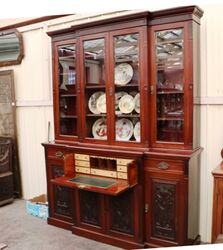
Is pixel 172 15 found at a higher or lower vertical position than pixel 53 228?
higher

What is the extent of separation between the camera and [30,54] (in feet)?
12.5

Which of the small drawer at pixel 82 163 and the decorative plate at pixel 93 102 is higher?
the decorative plate at pixel 93 102

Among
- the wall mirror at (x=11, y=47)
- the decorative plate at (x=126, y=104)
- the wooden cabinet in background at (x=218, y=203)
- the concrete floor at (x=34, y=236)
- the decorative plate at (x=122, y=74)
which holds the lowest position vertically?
the concrete floor at (x=34, y=236)

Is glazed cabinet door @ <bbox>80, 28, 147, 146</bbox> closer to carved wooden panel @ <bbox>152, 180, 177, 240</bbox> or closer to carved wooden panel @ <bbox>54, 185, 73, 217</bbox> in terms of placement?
carved wooden panel @ <bbox>152, 180, 177, 240</bbox>

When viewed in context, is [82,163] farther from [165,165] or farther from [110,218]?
[165,165]

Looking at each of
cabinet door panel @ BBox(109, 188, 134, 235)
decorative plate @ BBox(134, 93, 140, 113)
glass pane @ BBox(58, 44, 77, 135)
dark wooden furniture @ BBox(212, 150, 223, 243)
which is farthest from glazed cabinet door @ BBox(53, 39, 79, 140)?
dark wooden furniture @ BBox(212, 150, 223, 243)

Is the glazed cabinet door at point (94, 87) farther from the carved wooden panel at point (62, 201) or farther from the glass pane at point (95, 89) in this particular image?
the carved wooden panel at point (62, 201)

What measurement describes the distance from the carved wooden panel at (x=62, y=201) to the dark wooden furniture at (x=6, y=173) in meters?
0.95

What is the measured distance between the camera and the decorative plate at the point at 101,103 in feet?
9.41

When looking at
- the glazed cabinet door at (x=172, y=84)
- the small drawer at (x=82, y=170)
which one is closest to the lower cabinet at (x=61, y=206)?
the small drawer at (x=82, y=170)

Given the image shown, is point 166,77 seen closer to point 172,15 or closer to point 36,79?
point 172,15

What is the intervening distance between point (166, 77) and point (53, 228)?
1979 millimetres

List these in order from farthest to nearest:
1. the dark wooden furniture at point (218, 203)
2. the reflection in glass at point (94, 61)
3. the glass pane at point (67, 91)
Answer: the glass pane at point (67, 91), the reflection in glass at point (94, 61), the dark wooden furniture at point (218, 203)

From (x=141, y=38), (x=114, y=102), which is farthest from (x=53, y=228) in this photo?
(x=141, y=38)
